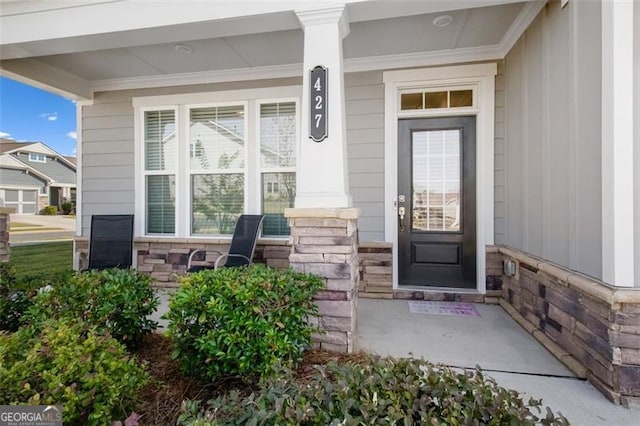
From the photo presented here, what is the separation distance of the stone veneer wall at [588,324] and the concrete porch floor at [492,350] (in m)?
0.09

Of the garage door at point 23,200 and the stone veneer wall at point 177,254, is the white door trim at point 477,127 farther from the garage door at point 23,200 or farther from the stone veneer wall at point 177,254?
the garage door at point 23,200

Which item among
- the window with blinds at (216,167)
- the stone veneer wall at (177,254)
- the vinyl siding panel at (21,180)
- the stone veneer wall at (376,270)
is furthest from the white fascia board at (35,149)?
the stone veneer wall at (376,270)

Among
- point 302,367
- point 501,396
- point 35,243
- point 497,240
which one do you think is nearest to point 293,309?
point 302,367

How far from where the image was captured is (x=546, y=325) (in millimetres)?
2639

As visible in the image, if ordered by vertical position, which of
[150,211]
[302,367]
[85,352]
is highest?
[150,211]

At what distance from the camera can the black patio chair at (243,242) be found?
12.6 feet

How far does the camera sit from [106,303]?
2121 mm

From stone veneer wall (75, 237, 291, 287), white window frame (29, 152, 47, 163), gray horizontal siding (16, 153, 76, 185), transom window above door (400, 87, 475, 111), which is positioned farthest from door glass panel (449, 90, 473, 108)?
white window frame (29, 152, 47, 163)

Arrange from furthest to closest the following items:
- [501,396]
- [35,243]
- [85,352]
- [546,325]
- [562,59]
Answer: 1. [35,243]
2. [546,325]
3. [562,59]
4. [85,352]
5. [501,396]

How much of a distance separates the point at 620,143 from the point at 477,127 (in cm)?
197

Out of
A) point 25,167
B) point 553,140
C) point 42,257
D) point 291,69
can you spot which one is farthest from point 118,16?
point 25,167

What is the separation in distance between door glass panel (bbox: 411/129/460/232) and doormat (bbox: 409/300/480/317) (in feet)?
2.82

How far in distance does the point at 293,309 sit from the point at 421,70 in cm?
324

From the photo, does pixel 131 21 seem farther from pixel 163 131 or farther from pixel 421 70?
pixel 421 70
